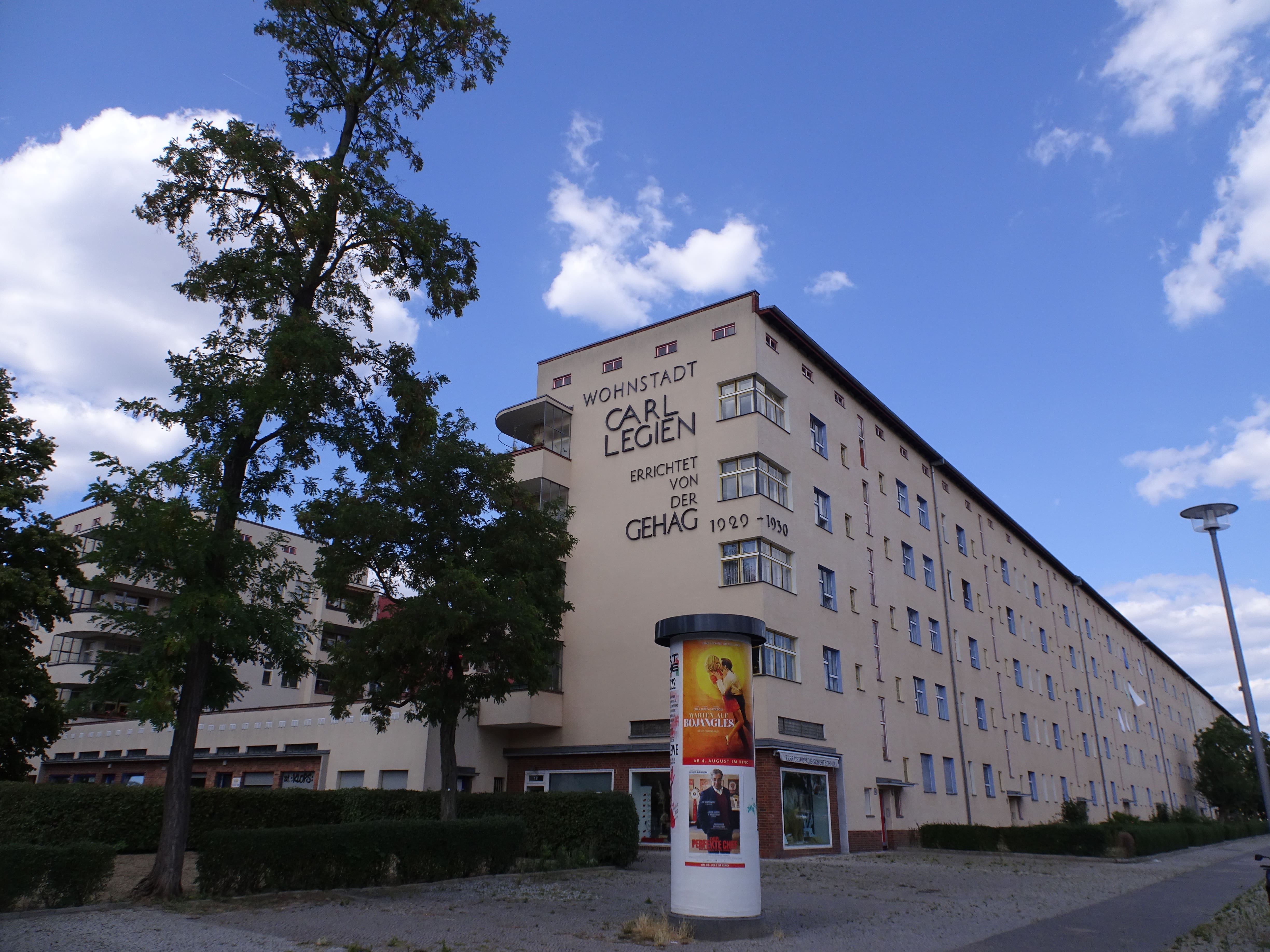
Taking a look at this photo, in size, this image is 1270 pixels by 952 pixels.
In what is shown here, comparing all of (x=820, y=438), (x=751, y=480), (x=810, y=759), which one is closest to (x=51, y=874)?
(x=810, y=759)

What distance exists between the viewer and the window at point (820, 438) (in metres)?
31.6

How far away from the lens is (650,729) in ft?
86.9

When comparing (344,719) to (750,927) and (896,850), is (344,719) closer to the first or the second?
(896,850)

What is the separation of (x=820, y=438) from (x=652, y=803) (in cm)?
1401

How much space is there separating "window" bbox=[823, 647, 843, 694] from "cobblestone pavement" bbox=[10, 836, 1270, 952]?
27.9 feet

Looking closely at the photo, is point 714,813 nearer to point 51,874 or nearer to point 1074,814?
point 51,874

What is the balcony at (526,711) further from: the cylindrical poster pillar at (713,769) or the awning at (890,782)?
the cylindrical poster pillar at (713,769)

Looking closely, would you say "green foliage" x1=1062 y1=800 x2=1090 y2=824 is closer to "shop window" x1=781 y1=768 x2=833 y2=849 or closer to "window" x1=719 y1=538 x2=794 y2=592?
"shop window" x1=781 y1=768 x2=833 y2=849

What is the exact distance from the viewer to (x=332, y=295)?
15.9 metres

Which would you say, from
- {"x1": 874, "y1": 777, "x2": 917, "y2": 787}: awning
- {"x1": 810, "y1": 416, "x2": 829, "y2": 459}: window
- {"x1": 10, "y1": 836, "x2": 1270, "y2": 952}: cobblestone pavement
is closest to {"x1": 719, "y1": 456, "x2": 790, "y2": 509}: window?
{"x1": 810, "y1": 416, "x2": 829, "y2": 459}: window

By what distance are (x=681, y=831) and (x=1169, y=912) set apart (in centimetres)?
894

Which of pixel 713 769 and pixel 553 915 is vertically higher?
pixel 713 769

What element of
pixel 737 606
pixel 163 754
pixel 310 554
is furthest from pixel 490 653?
pixel 310 554

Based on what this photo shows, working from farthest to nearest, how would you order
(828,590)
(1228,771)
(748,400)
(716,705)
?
(1228,771) < (828,590) < (748,400) < (716,705)
